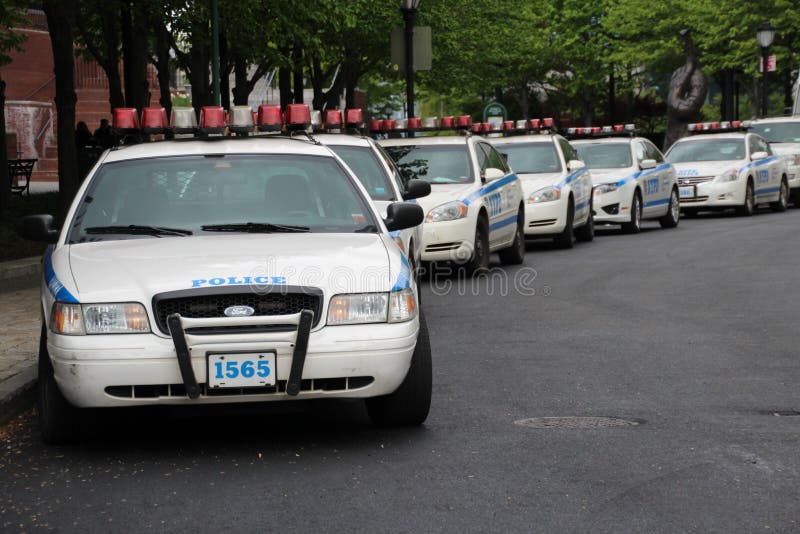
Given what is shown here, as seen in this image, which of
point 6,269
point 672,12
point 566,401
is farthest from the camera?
point 672,12

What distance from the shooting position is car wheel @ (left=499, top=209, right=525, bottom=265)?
17812mm

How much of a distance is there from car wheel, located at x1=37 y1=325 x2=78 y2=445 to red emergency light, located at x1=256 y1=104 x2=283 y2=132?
4.86 metres

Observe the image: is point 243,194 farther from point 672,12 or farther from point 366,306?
point 672,12

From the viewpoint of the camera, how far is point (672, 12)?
162 feet

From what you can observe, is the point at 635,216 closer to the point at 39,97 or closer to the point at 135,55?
the point at 135,55

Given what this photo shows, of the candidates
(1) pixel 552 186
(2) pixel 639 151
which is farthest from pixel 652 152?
(1) pixel 552 186

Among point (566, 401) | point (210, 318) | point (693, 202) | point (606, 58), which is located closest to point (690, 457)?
point (566, 401)

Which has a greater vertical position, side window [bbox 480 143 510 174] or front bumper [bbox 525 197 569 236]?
side window [bbox 480 143 510 174]

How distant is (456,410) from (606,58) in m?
47.5

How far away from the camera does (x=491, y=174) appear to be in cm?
1644

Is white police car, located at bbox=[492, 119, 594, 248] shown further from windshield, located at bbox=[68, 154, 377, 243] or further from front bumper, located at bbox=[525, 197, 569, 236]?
windshield, located at bbox=[68, 154, 377, 243]

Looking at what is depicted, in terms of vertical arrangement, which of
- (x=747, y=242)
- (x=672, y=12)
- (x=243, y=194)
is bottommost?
(x=747, y=242)

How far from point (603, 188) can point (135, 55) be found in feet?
30.9

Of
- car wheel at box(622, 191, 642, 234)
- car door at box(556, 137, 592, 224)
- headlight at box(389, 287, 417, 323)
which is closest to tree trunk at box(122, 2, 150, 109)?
car door at box(556, 137, 592, 224)
